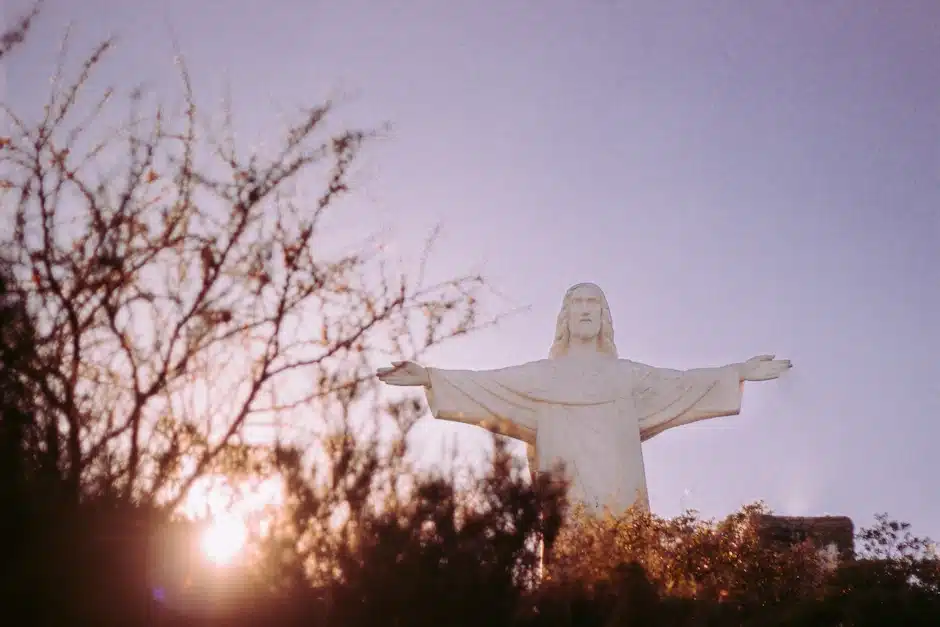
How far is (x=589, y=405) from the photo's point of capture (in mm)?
11688

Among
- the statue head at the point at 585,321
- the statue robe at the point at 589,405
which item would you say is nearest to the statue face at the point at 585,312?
the statue head at the point at 585,321

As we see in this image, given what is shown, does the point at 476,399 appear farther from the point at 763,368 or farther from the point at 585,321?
the point at 763,368

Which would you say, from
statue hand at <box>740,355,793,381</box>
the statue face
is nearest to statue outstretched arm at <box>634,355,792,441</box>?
statue hand at <box>740,355,793,381</box>

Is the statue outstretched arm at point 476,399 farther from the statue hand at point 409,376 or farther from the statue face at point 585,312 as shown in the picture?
the statue face at point 585,312

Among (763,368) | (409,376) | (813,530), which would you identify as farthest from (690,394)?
(409,376)

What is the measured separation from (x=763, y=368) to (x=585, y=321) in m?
2.05

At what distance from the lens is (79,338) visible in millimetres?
5129

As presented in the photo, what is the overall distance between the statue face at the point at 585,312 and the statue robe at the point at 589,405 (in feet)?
1.02

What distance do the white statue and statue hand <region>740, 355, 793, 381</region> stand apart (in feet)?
0.04

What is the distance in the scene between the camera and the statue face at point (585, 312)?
1199cm

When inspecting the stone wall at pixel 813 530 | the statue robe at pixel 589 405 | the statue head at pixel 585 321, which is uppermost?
the statue head at pixel 585 321

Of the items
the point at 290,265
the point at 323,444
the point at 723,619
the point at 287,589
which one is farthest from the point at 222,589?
the point at 723,619

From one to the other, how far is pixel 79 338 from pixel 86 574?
53.2 inches

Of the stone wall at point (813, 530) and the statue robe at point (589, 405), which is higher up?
the statue robe at point (589, 405)
